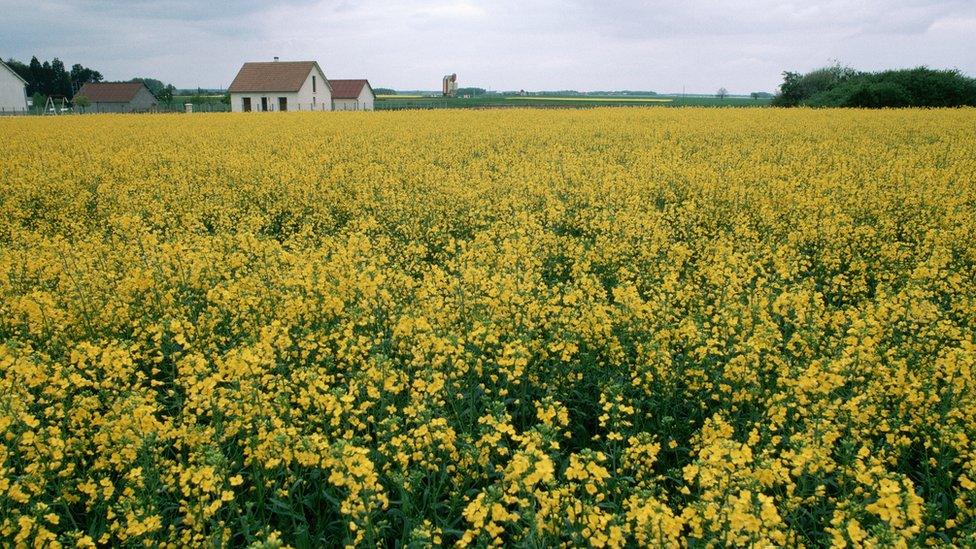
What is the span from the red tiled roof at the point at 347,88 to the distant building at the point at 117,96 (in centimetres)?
2810

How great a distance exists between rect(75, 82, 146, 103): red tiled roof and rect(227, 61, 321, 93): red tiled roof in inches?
1184

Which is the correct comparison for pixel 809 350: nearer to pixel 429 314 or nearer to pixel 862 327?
pixel 862 327

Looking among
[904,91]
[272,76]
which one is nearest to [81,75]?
[272,76]

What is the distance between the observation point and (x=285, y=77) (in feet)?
217

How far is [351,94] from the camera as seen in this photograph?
79.9m

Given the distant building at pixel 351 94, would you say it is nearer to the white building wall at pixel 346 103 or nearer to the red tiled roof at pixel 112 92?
the white building wall at pixel 346 103

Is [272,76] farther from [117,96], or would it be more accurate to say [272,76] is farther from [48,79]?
[48,79]

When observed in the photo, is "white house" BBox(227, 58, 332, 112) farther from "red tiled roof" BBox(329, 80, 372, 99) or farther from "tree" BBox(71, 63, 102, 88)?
"tree" BBox(71, 63, 102, 88)

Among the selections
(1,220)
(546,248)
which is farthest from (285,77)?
(546,248)

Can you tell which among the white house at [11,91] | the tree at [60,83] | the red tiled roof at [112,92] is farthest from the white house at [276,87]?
the tree at [60,83]

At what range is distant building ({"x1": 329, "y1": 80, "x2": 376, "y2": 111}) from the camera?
77.8m

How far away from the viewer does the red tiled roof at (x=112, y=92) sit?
8656 cm

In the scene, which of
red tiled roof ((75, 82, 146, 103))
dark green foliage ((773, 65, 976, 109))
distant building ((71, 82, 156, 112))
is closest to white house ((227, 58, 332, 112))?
distant building ((71, 82, 156, 112))

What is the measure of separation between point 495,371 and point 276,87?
66540mm
